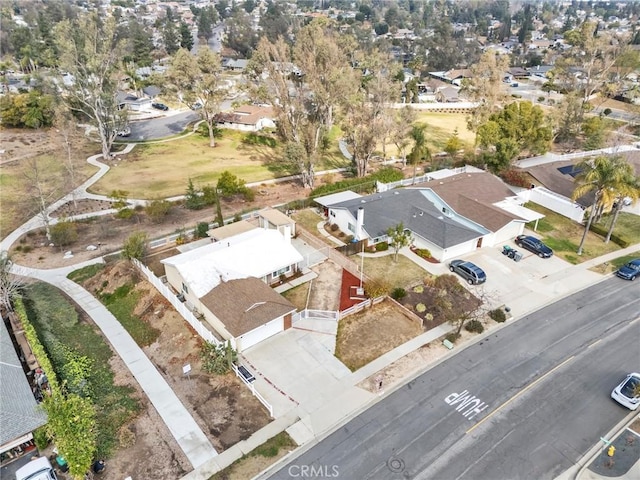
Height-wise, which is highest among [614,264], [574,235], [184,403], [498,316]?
[498,316]

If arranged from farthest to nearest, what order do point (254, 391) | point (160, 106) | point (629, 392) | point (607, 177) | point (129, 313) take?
point (160, 106) < point (607, 177) < point (129, 313) < point (254, 391) < point (629, 392)

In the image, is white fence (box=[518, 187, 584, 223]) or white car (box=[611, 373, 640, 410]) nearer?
white car (box=[611, 373, 640, 410])

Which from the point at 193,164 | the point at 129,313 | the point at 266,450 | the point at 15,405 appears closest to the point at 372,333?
the point at 266,450

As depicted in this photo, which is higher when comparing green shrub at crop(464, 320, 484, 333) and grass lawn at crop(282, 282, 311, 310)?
green shrub at crop(464, 320, 484, 333)

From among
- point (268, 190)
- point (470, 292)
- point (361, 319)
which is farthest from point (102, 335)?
point (268, 190)

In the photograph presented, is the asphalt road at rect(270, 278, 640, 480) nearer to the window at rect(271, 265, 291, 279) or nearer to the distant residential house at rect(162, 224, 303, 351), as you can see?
the distant residential house at rect(162, 224, 303, 351)

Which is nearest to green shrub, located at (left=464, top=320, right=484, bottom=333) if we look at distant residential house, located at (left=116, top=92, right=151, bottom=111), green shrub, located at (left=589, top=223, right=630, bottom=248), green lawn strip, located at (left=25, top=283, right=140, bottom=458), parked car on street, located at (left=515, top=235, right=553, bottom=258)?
parked car on street, located at (left=515, top=235, right=553, bottom=258)

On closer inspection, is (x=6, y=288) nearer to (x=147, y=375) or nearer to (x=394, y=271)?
(x=147, y=375)
